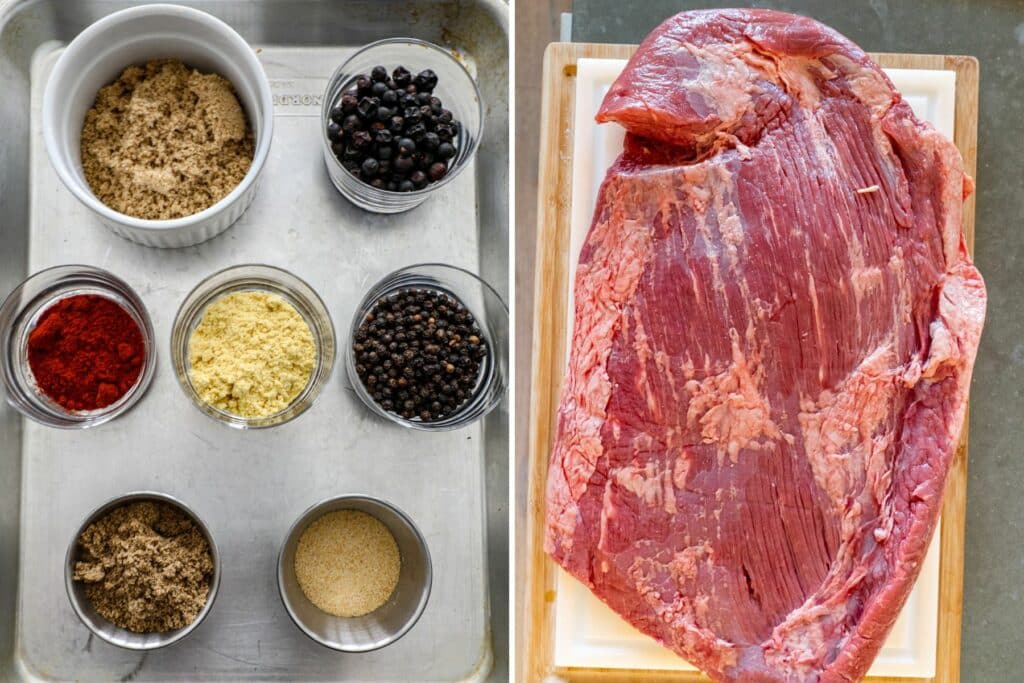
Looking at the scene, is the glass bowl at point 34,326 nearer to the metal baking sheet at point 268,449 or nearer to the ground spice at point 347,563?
the metal baking sheet at point 268,449

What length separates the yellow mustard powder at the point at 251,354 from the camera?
1.43 metres

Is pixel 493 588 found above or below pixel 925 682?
above

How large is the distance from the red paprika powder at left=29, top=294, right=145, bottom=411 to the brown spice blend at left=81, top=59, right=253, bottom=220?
0.17 m

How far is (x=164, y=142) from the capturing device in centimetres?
143

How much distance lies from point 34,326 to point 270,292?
357mm

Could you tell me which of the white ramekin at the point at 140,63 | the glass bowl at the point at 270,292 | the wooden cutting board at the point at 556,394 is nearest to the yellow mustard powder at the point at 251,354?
the glass bowl at the point at 270,292

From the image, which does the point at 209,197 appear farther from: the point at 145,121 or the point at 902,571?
the point at 902,571

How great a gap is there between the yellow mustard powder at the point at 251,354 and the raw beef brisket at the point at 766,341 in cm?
46

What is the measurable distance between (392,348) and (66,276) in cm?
52

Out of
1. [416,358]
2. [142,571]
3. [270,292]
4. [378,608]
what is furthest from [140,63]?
[378,608]

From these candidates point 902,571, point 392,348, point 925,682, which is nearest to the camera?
point 902,571

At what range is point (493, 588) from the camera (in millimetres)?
1572

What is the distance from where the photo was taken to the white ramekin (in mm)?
1351

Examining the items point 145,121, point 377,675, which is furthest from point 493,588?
point 145,121
